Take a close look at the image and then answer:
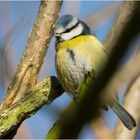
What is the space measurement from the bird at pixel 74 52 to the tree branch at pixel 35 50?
171 millimetres

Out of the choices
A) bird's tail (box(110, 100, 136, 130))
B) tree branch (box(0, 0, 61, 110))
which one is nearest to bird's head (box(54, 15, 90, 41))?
tree branch (box(0, 0, 61, 110))

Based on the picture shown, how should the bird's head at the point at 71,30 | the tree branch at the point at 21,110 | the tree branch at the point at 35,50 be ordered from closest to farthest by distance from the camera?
1. the tree branch at the point at 21,110
2. the tree branch at the point at 35,50
3. the bird's head at the point at 71,30

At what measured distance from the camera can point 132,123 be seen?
1072 mm

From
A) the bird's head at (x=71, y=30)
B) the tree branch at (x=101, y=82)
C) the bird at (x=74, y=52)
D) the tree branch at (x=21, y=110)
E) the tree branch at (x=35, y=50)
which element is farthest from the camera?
the bird's head at (x=71, y=30)

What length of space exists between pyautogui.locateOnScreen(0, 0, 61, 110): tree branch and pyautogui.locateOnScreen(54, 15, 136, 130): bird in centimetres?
17

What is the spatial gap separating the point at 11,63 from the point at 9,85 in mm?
92

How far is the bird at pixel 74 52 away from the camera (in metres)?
1.34

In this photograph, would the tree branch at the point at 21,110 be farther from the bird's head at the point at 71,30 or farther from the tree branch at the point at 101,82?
the tree branch at the point at 101,82

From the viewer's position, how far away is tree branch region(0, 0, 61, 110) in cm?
118

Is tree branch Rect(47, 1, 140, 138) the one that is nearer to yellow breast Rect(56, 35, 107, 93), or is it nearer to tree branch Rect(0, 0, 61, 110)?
tree branch Rect(0, 0, 61, 110)

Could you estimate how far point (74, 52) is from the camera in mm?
1420

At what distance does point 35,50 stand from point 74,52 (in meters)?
0.27

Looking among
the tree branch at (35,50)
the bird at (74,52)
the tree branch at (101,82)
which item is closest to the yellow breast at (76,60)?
the bird at (74,52)

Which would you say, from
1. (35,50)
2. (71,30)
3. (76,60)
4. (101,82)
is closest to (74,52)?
(76,60)
